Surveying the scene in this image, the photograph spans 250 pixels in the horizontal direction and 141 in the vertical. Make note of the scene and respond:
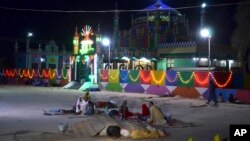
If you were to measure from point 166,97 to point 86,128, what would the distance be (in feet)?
68.5

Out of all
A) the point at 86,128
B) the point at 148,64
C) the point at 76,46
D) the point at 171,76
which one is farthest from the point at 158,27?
the point at 86,128

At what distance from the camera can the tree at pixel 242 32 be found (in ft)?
114

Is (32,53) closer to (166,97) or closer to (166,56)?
(166,56)

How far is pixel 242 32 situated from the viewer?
35.4 meters

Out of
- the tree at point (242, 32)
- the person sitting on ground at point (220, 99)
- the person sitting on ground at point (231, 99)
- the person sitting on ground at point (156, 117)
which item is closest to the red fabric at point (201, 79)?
the person sitting on ground at point (220, 99)

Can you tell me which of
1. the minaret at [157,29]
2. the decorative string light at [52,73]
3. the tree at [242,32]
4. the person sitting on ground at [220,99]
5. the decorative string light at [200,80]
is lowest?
the person sitting on ground at [220,99]

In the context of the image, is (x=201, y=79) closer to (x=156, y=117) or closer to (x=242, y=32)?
(x=242, y=32)

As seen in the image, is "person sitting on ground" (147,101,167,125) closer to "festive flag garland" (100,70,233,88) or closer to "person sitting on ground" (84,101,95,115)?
"person sitting on ground" (84,101,95,115)

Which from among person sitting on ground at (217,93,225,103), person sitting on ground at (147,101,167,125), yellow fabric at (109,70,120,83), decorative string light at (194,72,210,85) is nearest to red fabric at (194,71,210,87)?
decorative string light at (194,72,210,85)

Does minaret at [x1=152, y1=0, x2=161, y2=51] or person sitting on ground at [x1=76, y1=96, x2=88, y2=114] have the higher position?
minaret at [x1=152, y1=0, x2=161, y2=51]

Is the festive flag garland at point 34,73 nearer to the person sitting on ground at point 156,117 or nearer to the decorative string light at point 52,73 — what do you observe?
the decorative string light at point 52,73

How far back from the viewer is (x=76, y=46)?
53438 millimetres

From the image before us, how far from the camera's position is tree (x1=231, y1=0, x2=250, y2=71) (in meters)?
34.8

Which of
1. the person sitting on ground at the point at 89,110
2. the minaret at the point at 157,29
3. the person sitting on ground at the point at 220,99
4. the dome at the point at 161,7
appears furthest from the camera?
the dome at the point at 161,7
